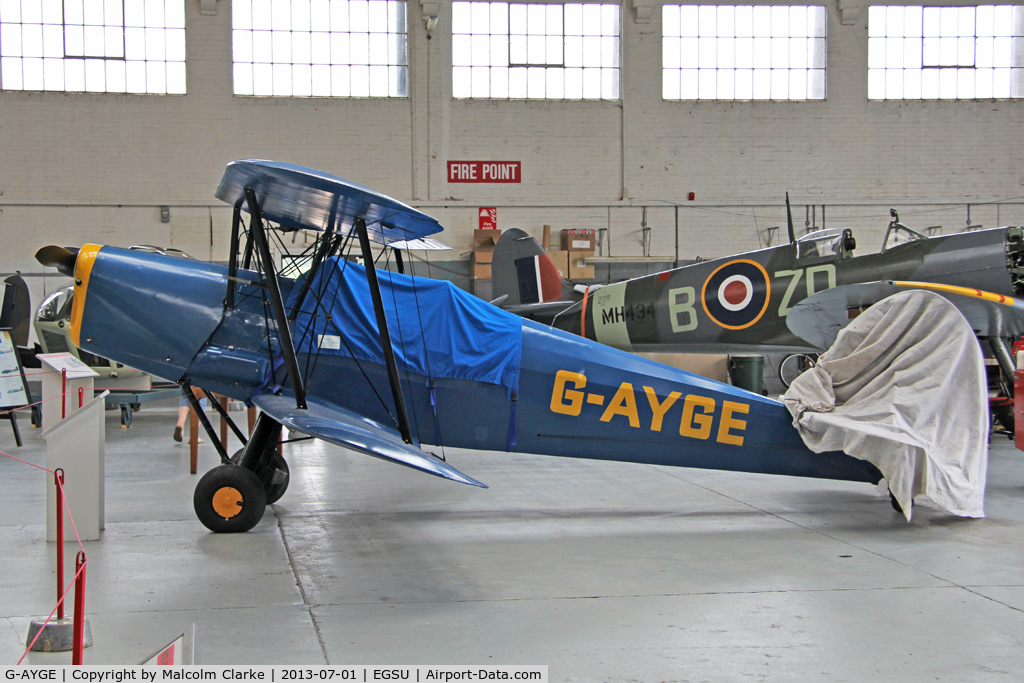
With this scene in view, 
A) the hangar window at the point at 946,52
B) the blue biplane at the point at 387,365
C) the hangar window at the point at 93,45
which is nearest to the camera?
the blue biplane at the point at 387,365

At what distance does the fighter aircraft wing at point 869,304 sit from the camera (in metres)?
6.95

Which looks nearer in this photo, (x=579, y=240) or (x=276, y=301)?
(x=276, y=301)

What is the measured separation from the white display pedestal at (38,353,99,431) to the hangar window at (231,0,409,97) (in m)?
12.4

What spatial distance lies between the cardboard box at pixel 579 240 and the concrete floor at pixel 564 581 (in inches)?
439

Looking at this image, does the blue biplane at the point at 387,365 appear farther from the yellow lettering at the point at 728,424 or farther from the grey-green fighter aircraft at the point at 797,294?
the grey-green fighter aircraft at the point at 797,294

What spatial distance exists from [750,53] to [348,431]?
17.2 m

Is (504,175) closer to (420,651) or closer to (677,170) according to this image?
(677,170)

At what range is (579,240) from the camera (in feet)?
56.7

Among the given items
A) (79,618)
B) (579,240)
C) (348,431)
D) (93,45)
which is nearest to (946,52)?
(579,240)

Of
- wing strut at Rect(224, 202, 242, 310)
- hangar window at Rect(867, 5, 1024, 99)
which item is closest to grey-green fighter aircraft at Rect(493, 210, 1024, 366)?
wing strut at Rect(224, 202, 242, 310)

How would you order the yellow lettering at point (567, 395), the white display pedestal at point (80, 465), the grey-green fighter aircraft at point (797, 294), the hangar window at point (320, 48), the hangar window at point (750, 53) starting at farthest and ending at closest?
the hangar window at point (750, 53)
the hangar window at point (320, 48)
the grey-green fighter aircraft at point (797, 294)
the yellow lettering at point (567, 395)
the white display pedestal at point (80, 465)

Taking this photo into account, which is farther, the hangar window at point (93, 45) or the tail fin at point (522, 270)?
the hangar window at point (93, 45)

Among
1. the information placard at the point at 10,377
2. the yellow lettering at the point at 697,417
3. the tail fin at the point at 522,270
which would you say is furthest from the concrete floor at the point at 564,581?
the tail fin at the point at 522,270

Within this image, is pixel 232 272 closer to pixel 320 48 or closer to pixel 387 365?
pixel 387 365
